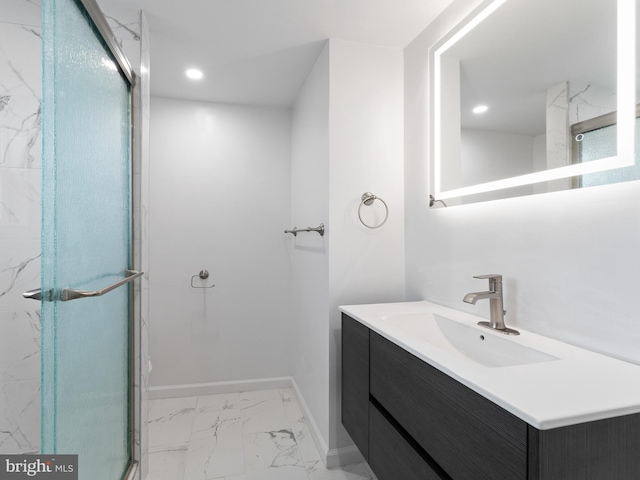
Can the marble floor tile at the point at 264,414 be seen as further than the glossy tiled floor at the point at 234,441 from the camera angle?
Yes

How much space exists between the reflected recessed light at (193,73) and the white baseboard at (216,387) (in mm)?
2236

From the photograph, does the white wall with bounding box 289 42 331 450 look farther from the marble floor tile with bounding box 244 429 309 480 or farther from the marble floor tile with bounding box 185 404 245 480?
the marble floor tile with bounding box 185 404 245 480

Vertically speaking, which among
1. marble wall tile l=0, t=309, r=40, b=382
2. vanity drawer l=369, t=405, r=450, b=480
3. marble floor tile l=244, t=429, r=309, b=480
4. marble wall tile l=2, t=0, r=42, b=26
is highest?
marble wall tile l=2, t=0, r=42, b=26

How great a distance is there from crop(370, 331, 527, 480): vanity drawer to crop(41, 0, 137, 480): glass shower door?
99 centimetres

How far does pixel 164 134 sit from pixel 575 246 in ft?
8.68

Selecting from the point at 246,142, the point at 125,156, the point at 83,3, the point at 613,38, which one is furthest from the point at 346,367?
the point at 246,142

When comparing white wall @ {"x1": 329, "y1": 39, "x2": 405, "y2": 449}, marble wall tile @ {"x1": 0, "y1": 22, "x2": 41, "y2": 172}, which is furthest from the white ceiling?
marble wall tile @ {"x1": 0, "y1": 22, "x2": 41, "y2": 172}

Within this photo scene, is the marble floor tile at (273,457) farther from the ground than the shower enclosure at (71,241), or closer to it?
closer to it

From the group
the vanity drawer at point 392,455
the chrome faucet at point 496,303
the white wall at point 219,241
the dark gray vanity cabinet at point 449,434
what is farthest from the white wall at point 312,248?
the chrome faucet at point 496,303

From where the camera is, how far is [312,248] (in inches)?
86.4

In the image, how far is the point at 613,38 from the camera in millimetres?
988

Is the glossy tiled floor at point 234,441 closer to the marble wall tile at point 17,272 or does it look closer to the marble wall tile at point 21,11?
the marble wall tile at point 17,272

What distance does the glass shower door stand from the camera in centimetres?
88

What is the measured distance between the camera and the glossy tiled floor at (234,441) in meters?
1.78
